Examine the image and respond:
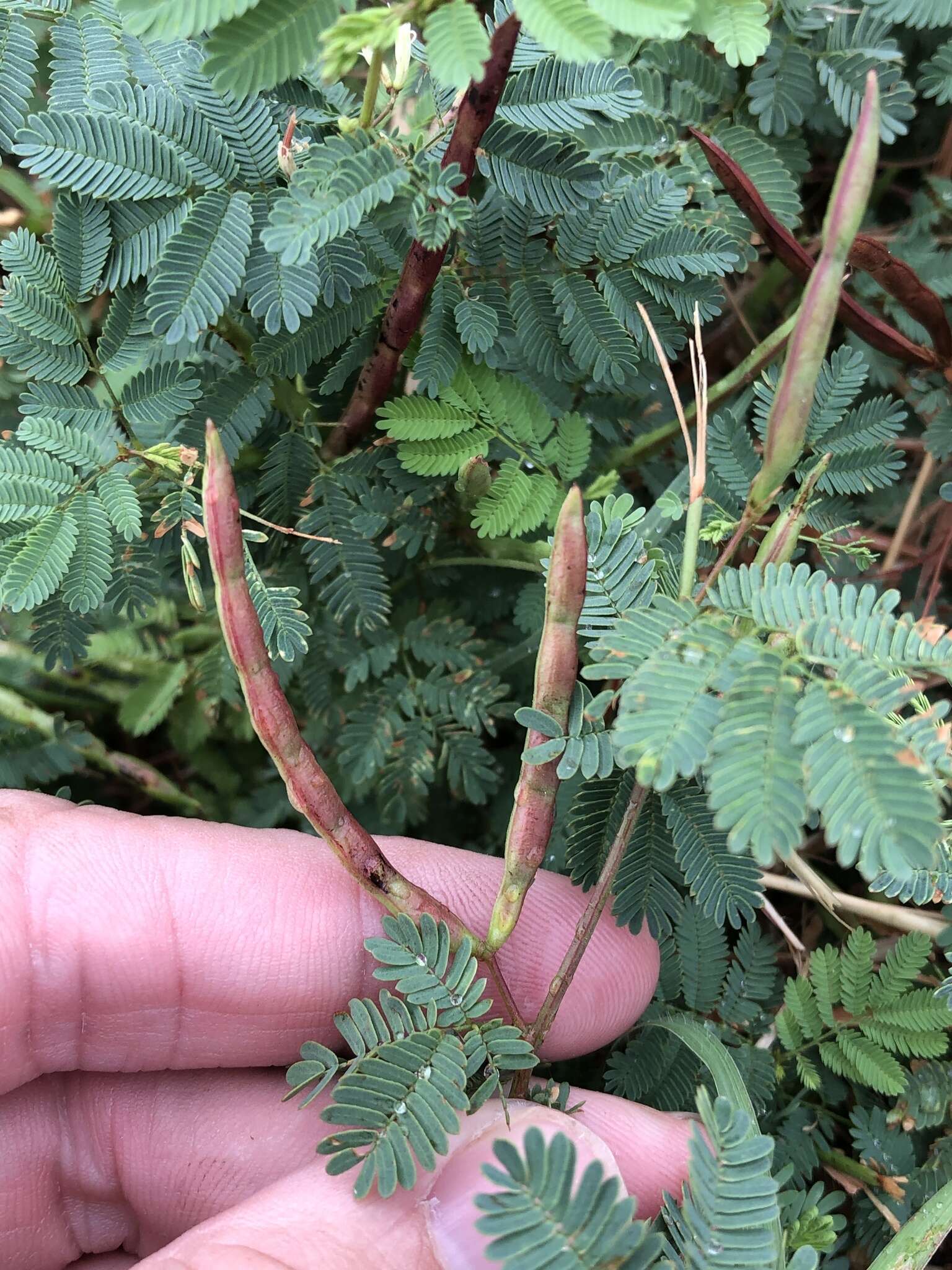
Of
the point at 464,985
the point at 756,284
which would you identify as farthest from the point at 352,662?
the point at 756,284

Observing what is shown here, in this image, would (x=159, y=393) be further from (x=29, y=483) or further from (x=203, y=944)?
(x=203, y=944)

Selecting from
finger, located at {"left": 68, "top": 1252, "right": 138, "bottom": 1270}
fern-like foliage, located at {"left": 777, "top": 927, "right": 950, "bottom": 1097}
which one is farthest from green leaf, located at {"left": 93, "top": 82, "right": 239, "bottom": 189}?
finger, located at {"left": 68, "top": 1252, "right": 138, "bottom": 1270}

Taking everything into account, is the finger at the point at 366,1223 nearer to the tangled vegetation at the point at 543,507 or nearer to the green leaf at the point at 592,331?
the tangled vegetation at the point at 543,507

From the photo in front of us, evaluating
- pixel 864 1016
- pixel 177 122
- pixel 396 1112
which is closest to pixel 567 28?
pixel 177 122

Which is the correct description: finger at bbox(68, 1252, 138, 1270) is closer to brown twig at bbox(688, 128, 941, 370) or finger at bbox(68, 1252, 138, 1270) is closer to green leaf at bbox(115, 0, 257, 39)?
green leaf at bbox(115, 0, 257, 39)

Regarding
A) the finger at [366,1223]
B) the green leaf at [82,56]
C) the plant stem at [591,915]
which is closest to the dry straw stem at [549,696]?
the plant stem at [591,915]

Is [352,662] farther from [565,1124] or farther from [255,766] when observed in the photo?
[565,1124]
